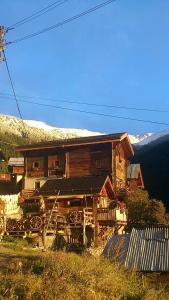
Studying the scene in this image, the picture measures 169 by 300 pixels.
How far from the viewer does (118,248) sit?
2388 centimetres

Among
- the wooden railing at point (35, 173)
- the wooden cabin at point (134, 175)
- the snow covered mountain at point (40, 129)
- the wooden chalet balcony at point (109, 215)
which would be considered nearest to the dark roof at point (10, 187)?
the wooden railing at point (35, 173)

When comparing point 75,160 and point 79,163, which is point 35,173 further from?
point 79,163

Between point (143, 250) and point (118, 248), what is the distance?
46.1 inches

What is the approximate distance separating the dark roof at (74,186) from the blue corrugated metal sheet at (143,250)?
1736 cm

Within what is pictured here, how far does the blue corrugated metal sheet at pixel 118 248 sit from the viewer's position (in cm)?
→ 2346

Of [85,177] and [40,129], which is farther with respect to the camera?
[40,129]

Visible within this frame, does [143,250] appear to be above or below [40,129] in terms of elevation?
below

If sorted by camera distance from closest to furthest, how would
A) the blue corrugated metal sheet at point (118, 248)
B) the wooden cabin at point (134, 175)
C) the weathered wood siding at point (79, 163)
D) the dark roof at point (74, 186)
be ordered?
the blue corrugated metal sheet at point (118, 248)
the dark roof at point (74, 186)
the weathered wood siding at point (79, 163)
the wooden cabin at point (134, 175)

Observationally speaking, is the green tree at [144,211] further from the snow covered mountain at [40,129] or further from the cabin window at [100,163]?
the snow covered mountain at [40,129]

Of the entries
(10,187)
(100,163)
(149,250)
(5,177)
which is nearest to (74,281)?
(149,250)

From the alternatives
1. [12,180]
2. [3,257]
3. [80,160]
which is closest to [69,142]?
[80,160]

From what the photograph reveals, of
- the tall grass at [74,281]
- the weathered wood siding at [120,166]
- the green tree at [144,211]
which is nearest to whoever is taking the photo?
the tall grass at [74,281]

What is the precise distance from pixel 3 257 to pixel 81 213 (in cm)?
1261

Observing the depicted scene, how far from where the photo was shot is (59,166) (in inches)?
1978
